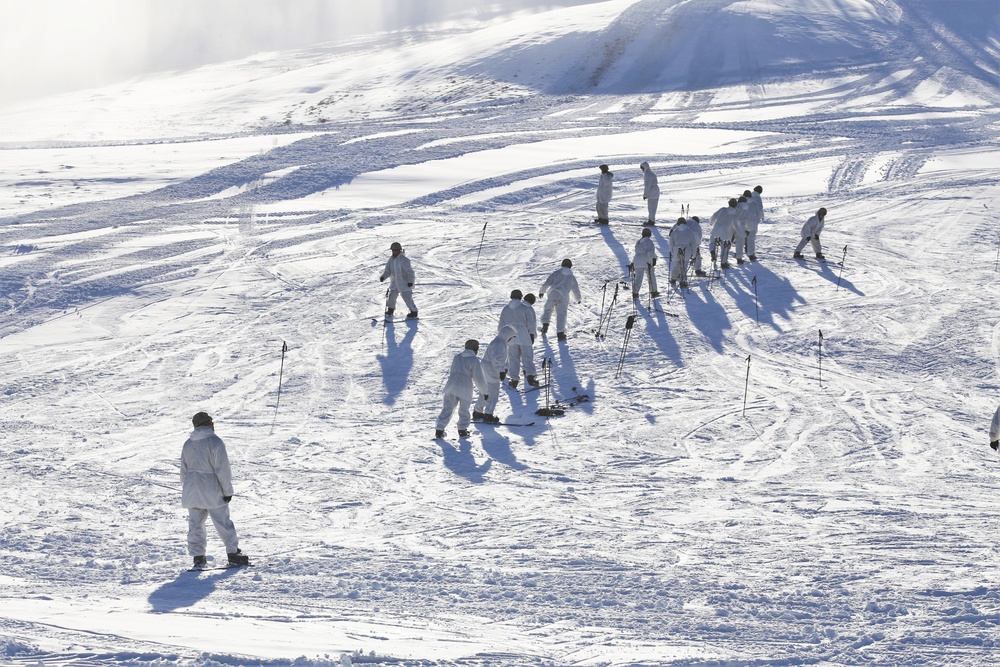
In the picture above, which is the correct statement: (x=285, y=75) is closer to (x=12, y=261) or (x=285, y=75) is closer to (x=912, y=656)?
(x=12, y=261)

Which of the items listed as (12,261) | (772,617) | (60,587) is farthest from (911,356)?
(12,261)

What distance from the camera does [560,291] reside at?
51.0 ft

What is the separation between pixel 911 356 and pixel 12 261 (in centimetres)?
1479

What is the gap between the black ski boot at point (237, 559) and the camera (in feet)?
29.7

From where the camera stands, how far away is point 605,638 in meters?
7.64

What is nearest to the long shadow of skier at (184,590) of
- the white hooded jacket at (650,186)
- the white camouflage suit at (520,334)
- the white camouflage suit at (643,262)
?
the white camouflage suit at (520,334)

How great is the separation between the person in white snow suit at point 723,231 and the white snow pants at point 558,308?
425cm

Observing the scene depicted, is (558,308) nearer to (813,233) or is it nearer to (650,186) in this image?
(813,233)

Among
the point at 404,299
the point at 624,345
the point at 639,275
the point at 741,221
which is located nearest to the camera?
the point at 624,345

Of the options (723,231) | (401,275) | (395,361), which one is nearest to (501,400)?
(395,361)

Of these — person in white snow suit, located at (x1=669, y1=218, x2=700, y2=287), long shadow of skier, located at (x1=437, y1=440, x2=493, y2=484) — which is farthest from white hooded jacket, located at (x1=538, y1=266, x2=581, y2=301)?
long shadow of skier, located at (x1=437, y1=440, x2=493, y2=484)

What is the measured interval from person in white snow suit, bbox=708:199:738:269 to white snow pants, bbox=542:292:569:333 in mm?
4246

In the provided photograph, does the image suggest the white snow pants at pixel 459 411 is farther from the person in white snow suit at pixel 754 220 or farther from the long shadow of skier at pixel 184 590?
the person in white snow suit at pixel 754 220

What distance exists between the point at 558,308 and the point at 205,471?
753cm
